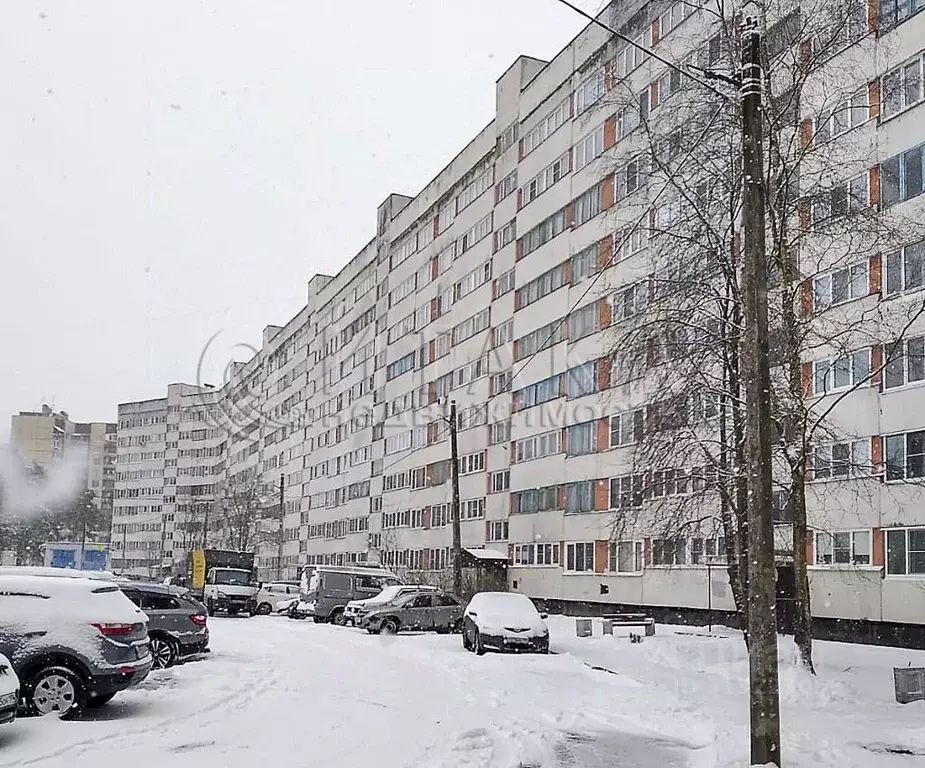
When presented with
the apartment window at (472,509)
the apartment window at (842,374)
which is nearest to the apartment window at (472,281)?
the apartment window at (472,509)

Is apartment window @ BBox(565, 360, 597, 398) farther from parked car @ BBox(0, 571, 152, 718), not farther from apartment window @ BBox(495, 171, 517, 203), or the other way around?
parked car @ BBox(0, 571, 152, 718)

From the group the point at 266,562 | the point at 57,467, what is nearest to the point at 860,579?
the point at 266,562

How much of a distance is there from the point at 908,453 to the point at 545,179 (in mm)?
27462

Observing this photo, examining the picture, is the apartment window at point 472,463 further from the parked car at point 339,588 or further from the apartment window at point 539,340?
the parked car at point 339,588

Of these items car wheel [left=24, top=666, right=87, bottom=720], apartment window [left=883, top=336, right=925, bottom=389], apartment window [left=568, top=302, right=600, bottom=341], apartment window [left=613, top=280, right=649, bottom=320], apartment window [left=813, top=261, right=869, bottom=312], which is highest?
apartment window [left=568, top=302, right=600, bottom=341]

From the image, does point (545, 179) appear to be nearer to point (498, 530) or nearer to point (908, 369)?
point (498, 530)

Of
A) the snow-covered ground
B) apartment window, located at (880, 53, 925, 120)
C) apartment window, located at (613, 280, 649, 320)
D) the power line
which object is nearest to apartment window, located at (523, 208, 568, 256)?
apartment window, located at (880, 53, 925, 120)

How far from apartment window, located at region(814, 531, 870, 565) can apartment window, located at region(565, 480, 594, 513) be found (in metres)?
14.6

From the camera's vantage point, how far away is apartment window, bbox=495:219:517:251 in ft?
181

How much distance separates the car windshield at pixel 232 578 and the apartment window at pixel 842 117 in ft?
94.8

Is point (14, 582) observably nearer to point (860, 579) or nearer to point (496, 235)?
point (860, 579)

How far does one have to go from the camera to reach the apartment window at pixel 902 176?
28109mm

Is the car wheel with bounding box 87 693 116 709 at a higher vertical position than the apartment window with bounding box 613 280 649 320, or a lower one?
lower

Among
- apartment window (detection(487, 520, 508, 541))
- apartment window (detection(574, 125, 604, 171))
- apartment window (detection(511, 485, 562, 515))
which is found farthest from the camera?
apartment window (detection(487, 520, 508, 541))
